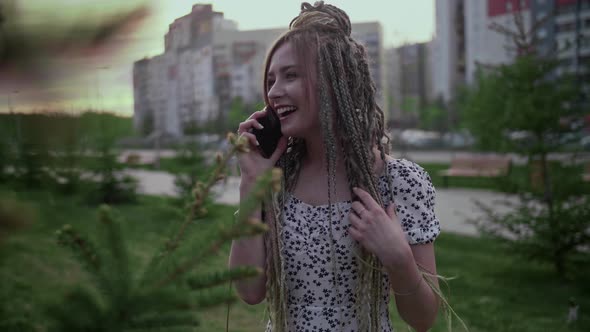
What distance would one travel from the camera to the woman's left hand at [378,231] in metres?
1.35

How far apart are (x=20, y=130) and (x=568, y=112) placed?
5.98 m

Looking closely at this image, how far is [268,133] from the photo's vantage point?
1596 millimetres

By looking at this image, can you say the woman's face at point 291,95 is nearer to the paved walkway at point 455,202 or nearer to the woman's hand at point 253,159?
the woman's hand at point 253,159

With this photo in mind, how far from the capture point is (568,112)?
5.76 metres

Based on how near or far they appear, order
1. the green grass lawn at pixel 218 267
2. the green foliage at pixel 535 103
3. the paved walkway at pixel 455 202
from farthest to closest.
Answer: the paved walkway at pixel 455 202, the green foliage at pixel 535 103, the green grass lawn at pixel 218 267

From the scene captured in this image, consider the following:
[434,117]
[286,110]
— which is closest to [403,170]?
[286,110]

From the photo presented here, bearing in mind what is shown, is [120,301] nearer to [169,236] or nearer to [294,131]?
[169,236]

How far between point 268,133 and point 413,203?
45cm

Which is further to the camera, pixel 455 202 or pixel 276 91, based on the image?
pixel 455 202

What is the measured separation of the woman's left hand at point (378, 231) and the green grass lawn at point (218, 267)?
0.35 meters

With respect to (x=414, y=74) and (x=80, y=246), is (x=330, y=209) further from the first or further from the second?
(x=414, y=74)

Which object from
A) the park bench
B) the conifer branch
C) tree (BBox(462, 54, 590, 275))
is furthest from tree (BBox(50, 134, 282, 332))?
the park bench

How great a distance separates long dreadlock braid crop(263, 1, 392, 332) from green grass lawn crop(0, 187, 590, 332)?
23 cm

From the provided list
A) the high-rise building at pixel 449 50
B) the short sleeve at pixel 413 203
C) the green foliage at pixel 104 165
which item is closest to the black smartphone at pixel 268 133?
the short sleeve at pixel 413 203
